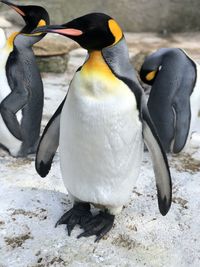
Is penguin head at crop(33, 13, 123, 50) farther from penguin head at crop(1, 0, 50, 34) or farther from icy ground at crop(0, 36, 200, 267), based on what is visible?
penguin head at crop(1, 0, 50, 34)

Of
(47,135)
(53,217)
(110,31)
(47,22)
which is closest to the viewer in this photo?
(110,31)

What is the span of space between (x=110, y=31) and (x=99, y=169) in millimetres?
616

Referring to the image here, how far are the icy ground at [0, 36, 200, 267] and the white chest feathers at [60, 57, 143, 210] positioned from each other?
0.73 feet

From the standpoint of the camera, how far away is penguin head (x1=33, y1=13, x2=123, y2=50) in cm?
184

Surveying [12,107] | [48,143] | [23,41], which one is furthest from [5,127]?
[48,143]

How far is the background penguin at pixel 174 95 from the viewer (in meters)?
3.25

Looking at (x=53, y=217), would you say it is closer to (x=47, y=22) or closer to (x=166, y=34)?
(x=47, y=22)

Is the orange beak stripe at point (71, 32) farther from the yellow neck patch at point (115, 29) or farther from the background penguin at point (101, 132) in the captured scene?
the yellow neck patch at point (115, 29)

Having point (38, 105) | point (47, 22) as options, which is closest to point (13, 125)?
point (38, 105)

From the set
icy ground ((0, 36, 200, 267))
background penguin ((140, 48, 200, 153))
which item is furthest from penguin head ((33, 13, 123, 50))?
background penguin ((140, 48, 200, 153))

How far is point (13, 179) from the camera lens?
9.45 ft

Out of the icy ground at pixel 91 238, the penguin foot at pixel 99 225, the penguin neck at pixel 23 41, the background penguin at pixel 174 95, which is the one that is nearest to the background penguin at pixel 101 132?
the penguin foot at pixel 99 225

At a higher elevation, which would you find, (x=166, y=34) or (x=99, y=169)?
(x=99, y=169)

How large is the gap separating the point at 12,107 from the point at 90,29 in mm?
1299
